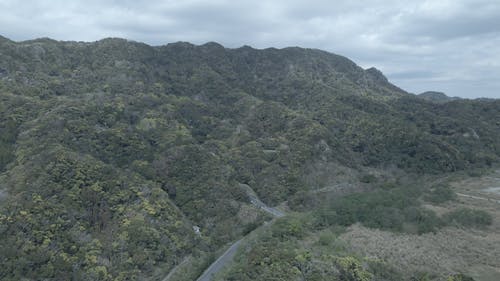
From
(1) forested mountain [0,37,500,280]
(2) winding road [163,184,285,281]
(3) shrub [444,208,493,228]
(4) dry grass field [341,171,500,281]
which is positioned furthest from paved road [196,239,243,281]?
(3) shrub [444,208,493,228]

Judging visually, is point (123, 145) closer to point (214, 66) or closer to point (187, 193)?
point (187, 193)

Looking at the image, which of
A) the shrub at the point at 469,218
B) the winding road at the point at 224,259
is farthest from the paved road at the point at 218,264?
the shrub at the point at 469,218

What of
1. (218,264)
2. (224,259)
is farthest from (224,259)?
(218,264)

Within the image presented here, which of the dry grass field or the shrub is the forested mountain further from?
the shrub

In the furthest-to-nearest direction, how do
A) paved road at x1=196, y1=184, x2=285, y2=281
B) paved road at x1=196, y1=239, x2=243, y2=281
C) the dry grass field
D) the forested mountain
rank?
1. the forested mountain
2. paved road at x1=196, y1=184, x2=285, y2=281
3. paved road at x1=196, y1=239, x2=243, y2=281
4. the dry grass field

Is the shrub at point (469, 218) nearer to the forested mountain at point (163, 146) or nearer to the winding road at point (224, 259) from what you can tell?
the forested mountain at point (163, 146)

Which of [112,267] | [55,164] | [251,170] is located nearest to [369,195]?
[251,170]

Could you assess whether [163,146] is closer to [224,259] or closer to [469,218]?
[224,259]

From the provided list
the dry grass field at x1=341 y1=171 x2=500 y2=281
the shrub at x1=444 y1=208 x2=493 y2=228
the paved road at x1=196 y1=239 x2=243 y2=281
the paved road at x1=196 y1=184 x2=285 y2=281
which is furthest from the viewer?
the shrub at x1=444 y1=208 x2=493 y2=228
